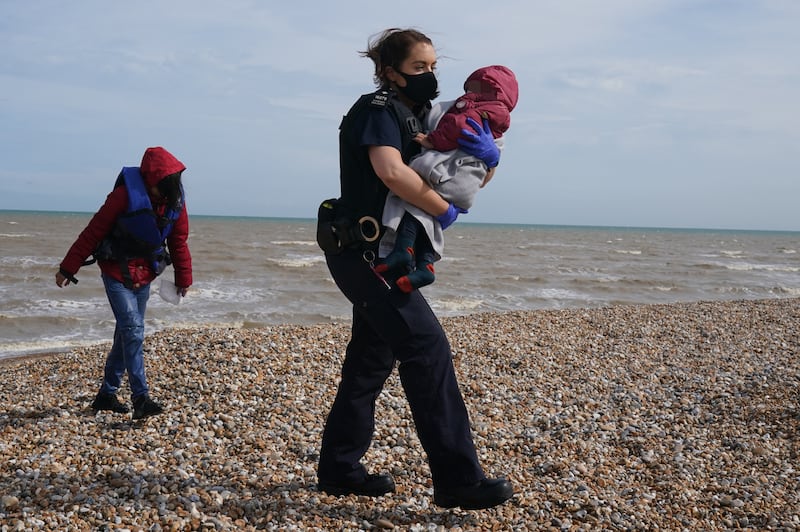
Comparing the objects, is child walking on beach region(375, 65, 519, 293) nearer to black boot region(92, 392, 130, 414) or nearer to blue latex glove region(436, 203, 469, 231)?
blue latex glove region(436, 203, 469, 231)

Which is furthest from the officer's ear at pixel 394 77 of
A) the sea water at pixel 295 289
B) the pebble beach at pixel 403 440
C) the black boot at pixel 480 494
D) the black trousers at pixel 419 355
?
the sea water at pixel 295 289

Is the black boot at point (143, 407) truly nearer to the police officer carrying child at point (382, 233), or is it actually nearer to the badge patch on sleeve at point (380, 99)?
the police officer carrying child at point (382, 233)

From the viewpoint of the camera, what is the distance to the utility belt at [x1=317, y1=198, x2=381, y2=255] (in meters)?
3.06

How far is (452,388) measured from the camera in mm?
3195

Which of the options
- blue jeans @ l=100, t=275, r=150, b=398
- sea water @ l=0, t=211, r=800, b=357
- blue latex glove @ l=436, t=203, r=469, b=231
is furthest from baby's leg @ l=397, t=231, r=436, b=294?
sea water @ l=0, t=211, r=800, b=357

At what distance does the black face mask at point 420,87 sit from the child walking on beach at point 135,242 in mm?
2279

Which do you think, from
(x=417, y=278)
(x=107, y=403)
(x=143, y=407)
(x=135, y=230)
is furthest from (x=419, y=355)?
(x=107, y=403)

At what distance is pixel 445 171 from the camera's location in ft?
9.70

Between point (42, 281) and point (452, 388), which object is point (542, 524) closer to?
point (452, 388)

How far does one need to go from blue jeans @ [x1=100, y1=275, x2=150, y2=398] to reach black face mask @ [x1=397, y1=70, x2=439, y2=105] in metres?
2.74

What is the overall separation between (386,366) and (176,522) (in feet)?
4.13

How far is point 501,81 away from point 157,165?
2668 mm

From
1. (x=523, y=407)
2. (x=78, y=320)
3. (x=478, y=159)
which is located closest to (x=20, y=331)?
(x=78, y=320)

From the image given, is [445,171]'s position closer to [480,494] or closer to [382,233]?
[382,233]
